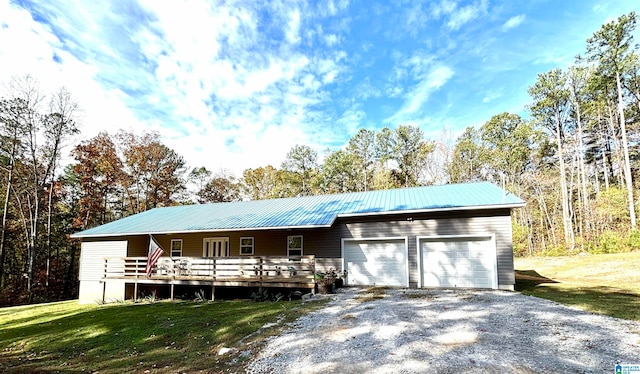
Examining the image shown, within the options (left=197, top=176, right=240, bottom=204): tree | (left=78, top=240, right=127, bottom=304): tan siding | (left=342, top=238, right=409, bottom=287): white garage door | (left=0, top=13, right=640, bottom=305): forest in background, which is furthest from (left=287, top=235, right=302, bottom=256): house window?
(left=197, top=176, right=240, bottom=204): tree

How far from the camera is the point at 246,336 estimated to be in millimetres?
6535

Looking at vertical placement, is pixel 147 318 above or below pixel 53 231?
below

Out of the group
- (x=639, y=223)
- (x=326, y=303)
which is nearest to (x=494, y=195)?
(x=326, y=303)

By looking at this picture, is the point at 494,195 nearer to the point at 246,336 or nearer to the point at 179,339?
the point at 246,336

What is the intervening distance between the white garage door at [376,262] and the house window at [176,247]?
26.5ft

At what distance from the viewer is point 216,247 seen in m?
14.7

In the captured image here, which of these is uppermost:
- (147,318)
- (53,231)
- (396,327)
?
(53,231)

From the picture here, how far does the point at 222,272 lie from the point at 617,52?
26.3 meters

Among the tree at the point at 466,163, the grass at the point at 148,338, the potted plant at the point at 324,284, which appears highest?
the tree at the point at 466,163

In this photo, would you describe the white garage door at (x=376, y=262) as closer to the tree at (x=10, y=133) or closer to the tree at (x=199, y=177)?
the tree at (x=10, y=133)

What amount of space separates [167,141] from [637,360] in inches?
1220

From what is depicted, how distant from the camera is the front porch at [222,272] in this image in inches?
430

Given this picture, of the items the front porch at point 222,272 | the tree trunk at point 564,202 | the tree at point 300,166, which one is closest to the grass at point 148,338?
the front porch at point 222,272

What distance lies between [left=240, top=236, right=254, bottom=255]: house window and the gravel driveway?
687cm
